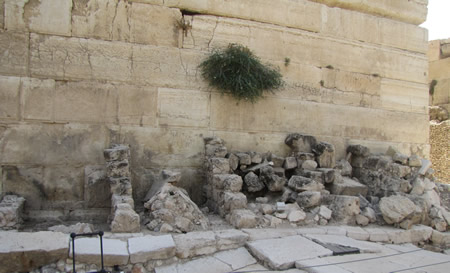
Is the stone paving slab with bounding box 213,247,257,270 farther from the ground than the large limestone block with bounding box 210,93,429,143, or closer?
closer

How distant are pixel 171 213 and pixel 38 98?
2548 mm

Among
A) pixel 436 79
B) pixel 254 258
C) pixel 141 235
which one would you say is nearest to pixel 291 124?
pixel 254 258

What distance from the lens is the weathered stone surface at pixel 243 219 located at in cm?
432

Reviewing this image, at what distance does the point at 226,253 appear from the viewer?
12.4ft

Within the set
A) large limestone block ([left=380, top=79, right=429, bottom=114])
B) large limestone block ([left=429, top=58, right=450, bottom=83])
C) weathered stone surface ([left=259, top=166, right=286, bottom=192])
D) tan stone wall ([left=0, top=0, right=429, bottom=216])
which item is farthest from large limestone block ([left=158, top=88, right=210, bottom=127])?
large limestone block ([left=429, top=58, right=450, bottom=83])

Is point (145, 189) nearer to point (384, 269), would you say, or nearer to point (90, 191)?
point (90, 191)

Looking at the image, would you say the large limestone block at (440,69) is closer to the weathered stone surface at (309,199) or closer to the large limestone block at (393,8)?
the large limestone block at (393,8)

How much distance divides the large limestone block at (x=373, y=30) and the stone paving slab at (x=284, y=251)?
4321mm

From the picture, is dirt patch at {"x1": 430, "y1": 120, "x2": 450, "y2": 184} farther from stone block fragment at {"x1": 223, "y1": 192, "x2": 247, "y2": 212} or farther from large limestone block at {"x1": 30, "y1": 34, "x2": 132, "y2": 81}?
large limestone block at {"x1": 30, "y1": 34, "x2": 132, "y2": 81}

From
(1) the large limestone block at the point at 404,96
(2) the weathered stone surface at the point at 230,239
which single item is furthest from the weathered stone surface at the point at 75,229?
(1) the large limestone block at the point at 404,96

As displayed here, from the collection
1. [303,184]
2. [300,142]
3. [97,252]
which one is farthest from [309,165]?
[97,252]

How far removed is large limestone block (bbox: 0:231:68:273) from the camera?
10.2 feet

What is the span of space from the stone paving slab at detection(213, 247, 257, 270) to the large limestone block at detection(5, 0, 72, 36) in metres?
3.83

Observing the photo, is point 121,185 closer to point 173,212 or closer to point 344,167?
point 173,212
